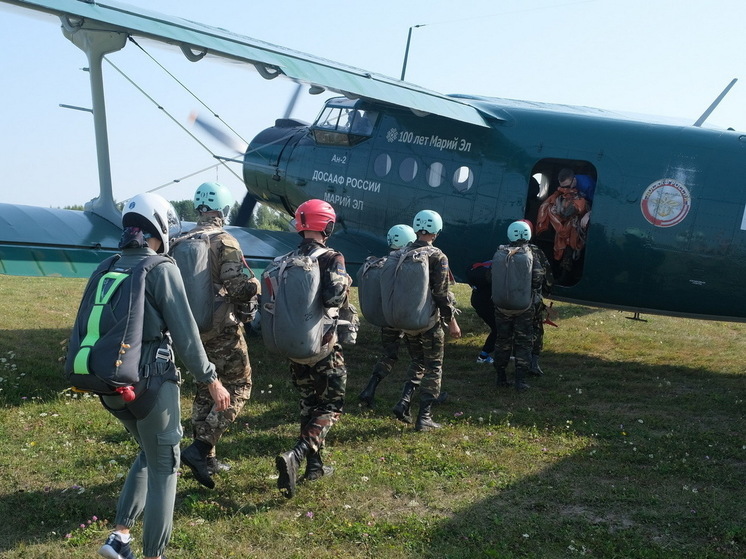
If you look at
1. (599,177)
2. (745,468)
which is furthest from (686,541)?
(599,177)

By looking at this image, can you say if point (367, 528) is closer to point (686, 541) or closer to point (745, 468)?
point (686, 541)

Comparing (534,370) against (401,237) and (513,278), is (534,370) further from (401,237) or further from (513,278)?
(401,237)

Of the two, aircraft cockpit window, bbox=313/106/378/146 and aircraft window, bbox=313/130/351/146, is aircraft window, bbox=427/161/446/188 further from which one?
aircraft window, bbox=313/130/351/146

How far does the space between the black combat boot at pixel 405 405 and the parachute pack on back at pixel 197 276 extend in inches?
104

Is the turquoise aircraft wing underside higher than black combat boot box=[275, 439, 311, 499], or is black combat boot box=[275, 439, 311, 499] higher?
the turquoise aircraft wing underside

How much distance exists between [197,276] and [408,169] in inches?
246

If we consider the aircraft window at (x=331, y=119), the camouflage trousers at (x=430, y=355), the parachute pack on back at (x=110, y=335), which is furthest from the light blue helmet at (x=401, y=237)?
the aircraft window at (x=331, y=119)

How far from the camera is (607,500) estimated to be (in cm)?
597

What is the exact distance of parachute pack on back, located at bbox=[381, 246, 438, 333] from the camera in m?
7.45

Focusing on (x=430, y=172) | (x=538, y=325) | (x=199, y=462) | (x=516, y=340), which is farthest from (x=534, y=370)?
(x=199, y=462)

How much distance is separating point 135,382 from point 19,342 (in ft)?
26.1

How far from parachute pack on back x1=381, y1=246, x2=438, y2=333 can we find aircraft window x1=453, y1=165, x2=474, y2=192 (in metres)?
3.69

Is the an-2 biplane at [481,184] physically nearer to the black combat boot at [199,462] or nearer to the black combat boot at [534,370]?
the black combat boot at [534,370]

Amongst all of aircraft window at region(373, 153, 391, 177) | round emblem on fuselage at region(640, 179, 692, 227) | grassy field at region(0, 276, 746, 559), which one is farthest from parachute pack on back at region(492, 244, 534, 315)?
aircraft window at region(373, 153, 391, 177)
